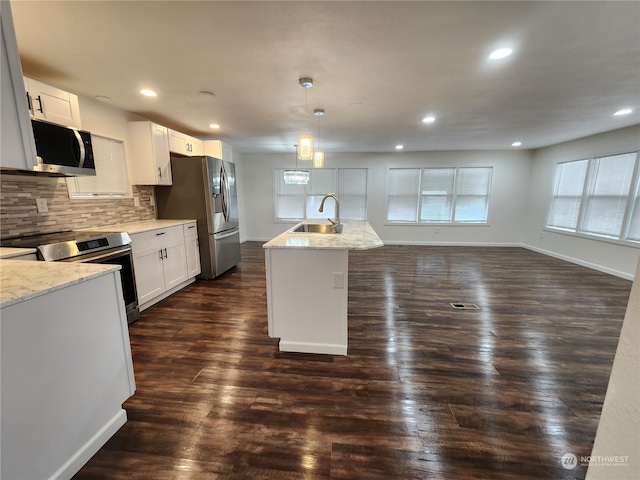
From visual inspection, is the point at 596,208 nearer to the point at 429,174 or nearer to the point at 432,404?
the point at 429,174

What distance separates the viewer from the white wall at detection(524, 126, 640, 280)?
4137 mm

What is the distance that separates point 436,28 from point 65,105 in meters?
3.21

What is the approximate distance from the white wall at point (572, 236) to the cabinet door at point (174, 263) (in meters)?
6.77

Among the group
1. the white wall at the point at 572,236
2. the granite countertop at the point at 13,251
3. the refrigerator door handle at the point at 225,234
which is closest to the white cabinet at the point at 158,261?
the refrigerator door handle at the point at 225,234

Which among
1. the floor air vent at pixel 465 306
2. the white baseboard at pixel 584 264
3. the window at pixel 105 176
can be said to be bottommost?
the floor air vent at pixel 465 306

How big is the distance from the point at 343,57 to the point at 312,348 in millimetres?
2415

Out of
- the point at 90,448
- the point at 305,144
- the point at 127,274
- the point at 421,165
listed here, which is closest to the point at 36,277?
the point at 90,448

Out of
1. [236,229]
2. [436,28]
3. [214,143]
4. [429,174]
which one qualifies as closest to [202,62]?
[436,28]

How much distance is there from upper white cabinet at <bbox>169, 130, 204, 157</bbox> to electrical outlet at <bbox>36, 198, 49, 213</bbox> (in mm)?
1628

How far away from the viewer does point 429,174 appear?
6555 millimetres

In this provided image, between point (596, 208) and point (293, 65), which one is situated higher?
point (293, 65)

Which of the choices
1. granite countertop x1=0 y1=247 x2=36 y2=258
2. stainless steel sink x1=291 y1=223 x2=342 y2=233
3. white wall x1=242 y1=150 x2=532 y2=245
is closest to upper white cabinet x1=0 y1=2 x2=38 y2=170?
granite countertop x1=0 y1=247 x2=36 y2=258

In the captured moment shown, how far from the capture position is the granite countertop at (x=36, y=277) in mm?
1058

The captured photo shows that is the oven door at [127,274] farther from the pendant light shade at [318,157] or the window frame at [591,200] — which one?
the window frame at [591,200]
